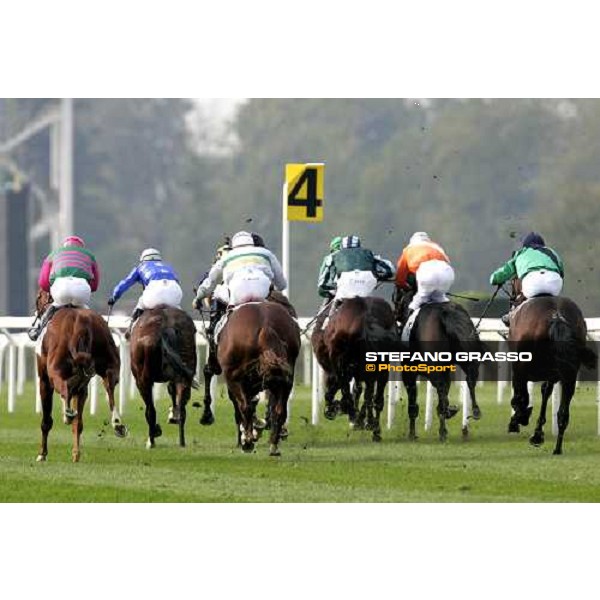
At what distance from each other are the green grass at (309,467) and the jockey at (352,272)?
1307 millimetres

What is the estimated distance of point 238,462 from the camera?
53.5 ft

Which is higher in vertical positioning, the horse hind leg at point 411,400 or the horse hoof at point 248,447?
the horse hind leg at point 411,400

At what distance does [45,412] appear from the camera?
54.5 ft

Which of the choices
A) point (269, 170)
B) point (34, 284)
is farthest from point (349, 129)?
point (34, 284)

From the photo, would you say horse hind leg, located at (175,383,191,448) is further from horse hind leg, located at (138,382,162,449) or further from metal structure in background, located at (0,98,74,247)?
metal structure in background, located at (0,98,74,247)

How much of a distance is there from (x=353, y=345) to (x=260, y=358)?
1635mm

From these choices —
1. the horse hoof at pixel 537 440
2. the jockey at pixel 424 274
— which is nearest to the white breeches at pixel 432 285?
the jockey at pixel 424 274

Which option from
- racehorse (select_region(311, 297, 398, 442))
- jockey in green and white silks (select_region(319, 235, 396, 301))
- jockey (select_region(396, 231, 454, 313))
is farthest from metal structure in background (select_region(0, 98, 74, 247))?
racehorse (select_region(311, 297, 398, 442))

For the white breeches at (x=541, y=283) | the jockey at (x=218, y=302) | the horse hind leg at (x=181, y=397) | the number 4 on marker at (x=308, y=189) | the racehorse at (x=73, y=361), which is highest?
the number 4 on marker at (x=308, y=189)

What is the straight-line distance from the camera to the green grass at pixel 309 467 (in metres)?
14.3

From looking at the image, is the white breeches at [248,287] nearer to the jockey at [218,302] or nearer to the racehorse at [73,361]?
the jockey at [218,302]

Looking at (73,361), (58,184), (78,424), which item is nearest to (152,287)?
(73,361)

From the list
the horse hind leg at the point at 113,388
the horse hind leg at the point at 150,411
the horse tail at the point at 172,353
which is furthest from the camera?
the horse hind leg at the point at 150,411

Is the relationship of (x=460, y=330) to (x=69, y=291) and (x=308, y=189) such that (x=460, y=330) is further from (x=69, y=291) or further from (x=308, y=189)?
(x=308, y=189)
